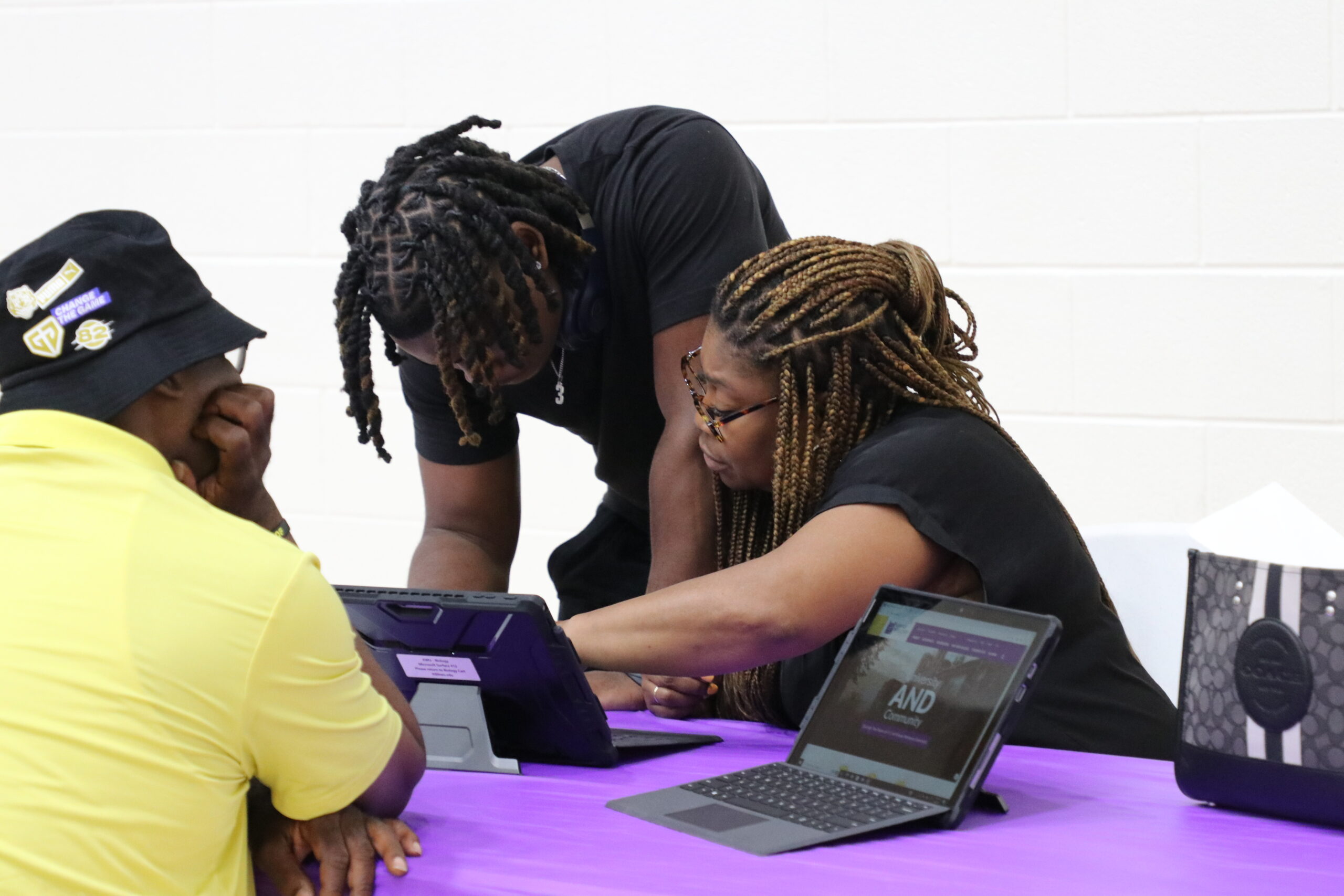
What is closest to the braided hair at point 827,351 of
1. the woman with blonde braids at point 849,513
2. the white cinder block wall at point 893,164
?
the woman with blonde braids at point 849,513

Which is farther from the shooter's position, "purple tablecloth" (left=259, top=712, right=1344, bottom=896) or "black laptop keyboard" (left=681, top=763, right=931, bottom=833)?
"black laptop keyboard" (left=681, top=763, right=931, bottom=833)

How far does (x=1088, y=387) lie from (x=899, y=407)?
1.14 m

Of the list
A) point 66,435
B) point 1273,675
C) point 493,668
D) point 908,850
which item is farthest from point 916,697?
point 66,435

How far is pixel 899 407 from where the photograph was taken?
152 cm

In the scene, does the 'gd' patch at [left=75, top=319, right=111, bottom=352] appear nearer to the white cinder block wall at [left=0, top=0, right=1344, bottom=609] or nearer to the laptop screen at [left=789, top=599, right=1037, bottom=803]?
the laptop screen at [left=789, top=599, right=1037, bottom=803]

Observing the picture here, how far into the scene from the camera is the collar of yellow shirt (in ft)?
3.05

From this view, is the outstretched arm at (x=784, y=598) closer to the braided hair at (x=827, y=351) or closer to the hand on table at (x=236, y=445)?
the braided hair at (x=827, y=351)

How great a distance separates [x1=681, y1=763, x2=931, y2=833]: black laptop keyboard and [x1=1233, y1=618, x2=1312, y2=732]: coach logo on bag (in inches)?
10.5

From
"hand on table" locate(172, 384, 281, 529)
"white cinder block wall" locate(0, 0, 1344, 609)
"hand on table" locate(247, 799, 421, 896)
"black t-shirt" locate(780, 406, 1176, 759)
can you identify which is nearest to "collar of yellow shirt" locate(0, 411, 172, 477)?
"hand on table" locate(172, 384, 281, 529)

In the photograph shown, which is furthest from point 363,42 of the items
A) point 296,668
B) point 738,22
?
→ point 296,668

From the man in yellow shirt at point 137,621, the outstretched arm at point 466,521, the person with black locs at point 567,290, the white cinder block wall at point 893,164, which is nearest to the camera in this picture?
the man in yellow shirt at point 137,621

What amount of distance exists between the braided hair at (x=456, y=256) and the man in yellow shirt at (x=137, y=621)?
1.73 ft

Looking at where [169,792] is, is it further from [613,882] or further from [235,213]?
[235,213]

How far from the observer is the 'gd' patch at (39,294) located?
956 mm
